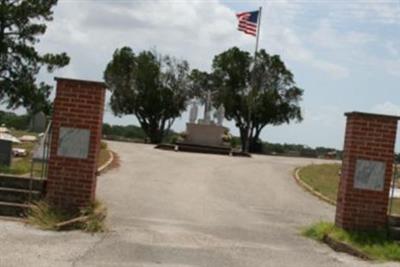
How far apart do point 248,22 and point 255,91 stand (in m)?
16.1

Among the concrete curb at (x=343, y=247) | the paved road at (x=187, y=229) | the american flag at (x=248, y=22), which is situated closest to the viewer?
the paved road at (x=187, y=229)

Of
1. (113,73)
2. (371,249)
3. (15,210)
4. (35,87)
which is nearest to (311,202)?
(371,249)

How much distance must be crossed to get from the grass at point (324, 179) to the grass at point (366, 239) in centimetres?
459

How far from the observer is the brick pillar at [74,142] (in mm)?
13633

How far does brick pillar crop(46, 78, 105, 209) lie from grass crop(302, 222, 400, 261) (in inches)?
166

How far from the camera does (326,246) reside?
13227mm

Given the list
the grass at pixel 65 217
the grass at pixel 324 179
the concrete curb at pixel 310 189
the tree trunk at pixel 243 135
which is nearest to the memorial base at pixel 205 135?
the grass at pixel 324 179

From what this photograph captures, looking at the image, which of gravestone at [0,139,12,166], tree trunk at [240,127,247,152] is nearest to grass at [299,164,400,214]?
gravestone at [0,139,12,166]

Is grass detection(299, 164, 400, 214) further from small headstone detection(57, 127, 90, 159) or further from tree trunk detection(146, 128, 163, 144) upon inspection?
tree trunk detection(146, 128, 163, 144)

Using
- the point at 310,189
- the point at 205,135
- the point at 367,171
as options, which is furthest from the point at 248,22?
the point at 367,171

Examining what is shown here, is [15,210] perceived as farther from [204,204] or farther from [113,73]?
[113,73]

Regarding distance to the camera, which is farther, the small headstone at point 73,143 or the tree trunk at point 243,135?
the tree trunk at point 243,135

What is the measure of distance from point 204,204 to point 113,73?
49865 mm

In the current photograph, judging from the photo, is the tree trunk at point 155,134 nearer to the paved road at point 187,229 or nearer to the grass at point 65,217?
the paved road at point 187,229
